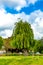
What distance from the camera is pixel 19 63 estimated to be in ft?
108

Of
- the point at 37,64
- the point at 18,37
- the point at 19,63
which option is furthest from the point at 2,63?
the point at 18,37

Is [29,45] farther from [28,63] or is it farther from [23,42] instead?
[28,63]

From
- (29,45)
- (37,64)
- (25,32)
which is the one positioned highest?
(25,32)

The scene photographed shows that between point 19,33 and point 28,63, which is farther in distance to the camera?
point 19,33

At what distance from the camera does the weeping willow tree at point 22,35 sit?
187 ft

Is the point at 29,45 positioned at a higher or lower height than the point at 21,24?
lower

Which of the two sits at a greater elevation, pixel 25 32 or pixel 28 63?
pixel 25 32

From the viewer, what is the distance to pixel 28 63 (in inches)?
1284

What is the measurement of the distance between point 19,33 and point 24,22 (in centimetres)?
325

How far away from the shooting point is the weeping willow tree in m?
57.1

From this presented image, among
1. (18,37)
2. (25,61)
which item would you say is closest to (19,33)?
(18,37)

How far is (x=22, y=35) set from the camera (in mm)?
57312

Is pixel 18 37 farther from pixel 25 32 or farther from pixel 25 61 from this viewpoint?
pixel 25 61

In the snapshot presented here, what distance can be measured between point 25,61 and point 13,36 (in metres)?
24.2
